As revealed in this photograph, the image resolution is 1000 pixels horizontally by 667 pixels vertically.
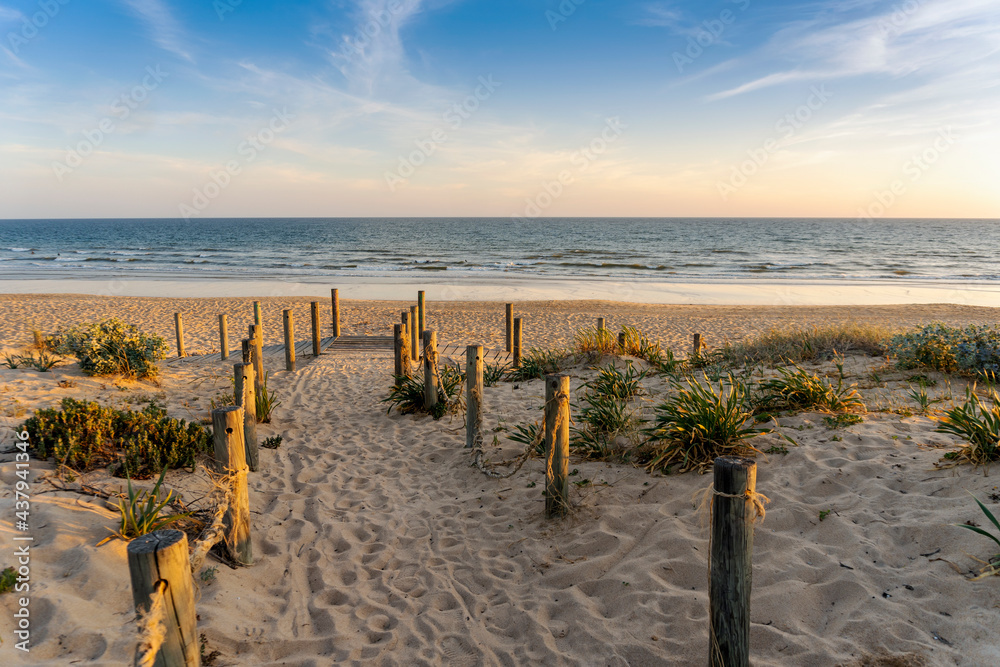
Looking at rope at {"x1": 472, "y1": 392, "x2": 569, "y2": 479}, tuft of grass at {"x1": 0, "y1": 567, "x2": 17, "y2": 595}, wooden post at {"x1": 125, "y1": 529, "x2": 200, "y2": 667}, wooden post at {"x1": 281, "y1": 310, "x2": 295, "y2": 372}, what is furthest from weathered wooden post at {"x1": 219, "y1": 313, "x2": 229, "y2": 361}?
wooden post at {"x1": 125, "y1": 529, "x2": 200, "y2": 667}

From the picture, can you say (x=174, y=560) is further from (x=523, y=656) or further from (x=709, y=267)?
(x=709, y=267)

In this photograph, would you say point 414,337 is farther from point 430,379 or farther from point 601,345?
point 601,345

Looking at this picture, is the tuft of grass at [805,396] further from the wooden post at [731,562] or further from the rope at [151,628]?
the rope at [151,628]

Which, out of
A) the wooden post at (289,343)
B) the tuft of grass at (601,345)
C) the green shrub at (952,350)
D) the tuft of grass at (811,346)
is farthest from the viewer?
the wooden post at (289,343)

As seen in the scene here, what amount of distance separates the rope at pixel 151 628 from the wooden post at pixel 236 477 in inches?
75.7

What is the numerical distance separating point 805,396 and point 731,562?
14.2 feet

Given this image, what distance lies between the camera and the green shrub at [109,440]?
5113 mm

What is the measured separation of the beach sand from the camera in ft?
10.5

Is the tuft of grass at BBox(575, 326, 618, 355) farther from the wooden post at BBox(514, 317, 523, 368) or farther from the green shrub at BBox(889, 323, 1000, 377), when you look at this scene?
the green shrub at BBox(889, 323, 1000, 377)

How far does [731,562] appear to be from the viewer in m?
2.73

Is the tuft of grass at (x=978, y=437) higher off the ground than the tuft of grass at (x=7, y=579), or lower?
higher

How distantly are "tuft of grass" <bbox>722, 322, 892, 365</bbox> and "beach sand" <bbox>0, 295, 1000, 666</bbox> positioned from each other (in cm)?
234

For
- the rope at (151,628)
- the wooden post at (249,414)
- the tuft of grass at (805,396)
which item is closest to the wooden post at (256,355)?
the wooden post at (249,414)

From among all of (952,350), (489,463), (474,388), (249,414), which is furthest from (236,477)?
(952,350)
